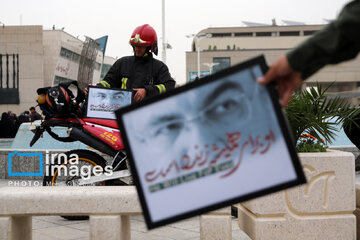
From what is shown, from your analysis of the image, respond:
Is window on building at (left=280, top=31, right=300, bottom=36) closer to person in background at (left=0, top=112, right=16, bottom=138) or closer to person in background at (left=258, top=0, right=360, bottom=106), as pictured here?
person in background at (left=0, top=112, right=16, bottom=138)

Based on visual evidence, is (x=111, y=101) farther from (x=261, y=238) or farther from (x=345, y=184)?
(x=345, y=184)

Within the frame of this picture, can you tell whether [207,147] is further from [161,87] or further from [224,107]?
[161,87]

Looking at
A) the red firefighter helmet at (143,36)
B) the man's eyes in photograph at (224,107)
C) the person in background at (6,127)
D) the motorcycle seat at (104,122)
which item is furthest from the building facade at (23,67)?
the man's eyes in photograph at (224,107)

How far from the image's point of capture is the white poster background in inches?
71.2

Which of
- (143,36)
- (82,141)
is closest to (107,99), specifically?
(82,141)

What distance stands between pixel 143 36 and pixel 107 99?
827mm

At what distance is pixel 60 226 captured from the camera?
5.58 m

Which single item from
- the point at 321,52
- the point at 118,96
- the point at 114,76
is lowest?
the point at 321,52

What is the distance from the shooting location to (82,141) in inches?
217

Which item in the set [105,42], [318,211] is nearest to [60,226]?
[318,211]

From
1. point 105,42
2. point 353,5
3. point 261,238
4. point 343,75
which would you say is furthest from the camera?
point 343,75

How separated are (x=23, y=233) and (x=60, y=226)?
1323mm

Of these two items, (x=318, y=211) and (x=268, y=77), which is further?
(x=318, y=211)

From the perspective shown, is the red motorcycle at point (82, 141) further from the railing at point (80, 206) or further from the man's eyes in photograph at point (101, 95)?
the railing at point (80, 206)
